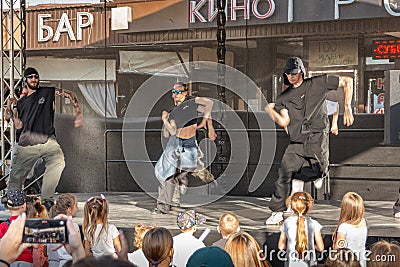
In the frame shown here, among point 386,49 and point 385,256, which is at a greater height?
point 386,49

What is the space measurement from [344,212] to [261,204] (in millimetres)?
3467

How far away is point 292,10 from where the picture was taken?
1005 centimetres

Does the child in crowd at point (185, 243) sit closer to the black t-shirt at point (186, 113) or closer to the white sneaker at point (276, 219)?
the white sneaker at point (276, 219)

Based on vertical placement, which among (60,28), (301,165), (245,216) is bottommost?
(245,216)

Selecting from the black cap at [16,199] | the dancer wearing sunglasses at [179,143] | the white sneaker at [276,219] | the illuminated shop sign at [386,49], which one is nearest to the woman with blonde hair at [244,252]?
the black cap at [16,199]

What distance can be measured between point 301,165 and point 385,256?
354 centimetres

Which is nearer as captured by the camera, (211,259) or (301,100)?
(211,259)

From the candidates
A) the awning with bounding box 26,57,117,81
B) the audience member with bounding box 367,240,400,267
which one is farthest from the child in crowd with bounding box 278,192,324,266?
the awning with bounding box 26,57,117,81

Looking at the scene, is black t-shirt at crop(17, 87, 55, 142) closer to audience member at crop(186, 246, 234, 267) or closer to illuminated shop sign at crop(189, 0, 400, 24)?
illuminated shop sign at crop(189, 0, 400, 24)

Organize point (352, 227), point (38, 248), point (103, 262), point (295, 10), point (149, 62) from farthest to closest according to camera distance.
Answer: point (149, 62)
point (295, 10)
point (352, 227)
point (38, 248)
point (103, 262)

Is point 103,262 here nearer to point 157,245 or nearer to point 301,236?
point 157,245

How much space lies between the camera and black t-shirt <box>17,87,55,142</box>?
749 cm

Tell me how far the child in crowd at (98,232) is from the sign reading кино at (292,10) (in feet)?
18.5

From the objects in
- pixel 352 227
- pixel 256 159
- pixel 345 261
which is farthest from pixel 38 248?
pixel 256 159
